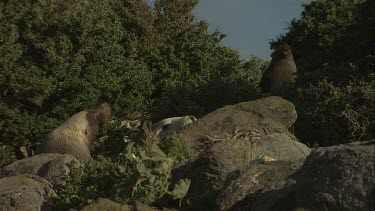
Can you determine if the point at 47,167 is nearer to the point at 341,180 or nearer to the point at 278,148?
the point at 278,148

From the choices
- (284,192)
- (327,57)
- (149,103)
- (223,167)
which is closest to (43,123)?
(149,103)

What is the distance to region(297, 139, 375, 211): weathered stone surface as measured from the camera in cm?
536

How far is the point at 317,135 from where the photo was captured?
565 inches

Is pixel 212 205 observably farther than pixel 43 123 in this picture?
No

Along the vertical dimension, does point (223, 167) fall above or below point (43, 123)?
below

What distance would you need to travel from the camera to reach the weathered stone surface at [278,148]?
9547 millimetres

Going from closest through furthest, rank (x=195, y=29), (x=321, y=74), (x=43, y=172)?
(x=43, y=172) < (x=321, y=74) < (x=195, y=29)

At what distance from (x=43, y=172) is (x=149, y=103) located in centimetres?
1178

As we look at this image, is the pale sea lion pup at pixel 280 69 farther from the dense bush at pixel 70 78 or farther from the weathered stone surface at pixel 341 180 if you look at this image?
the weathered stone surface at pixel 341 180

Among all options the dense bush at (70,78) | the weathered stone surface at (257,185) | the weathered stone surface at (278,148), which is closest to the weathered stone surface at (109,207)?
the weathered stone surface at (257,185)

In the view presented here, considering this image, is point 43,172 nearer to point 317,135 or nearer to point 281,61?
point 317,135

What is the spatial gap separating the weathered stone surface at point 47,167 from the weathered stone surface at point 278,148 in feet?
8.59

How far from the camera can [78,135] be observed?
16.0 meters

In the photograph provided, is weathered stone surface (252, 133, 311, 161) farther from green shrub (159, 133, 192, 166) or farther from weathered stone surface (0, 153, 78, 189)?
weathered stone surface (0, 153, 78, 189)
